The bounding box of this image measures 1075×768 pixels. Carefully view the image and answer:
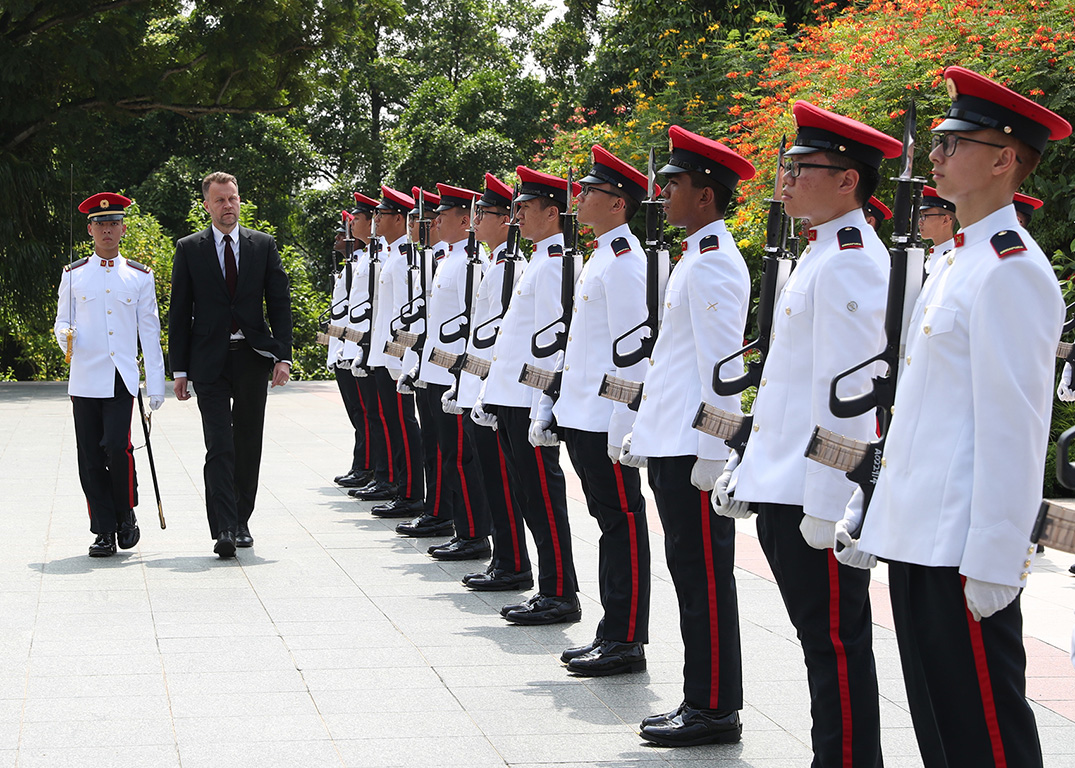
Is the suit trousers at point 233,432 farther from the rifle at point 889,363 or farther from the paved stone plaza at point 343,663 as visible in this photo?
the rifle at point 889,363

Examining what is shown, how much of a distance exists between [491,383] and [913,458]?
3.29 meters

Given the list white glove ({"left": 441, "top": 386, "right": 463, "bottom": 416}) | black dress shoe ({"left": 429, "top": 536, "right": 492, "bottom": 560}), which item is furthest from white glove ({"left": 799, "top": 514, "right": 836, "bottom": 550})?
black dress shoe ({"left": 429, "top": 536, "right": 492, "bottom": 560})

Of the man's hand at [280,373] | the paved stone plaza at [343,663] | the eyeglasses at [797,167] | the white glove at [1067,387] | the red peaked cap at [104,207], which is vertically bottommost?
the paved stone plaza at [343,663]

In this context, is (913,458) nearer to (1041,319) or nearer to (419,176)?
(1041,319)

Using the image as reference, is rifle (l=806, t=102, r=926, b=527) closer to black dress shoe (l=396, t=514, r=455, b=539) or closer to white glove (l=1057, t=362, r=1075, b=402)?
white glove (l=1057, t=362, r=1075, b=402)

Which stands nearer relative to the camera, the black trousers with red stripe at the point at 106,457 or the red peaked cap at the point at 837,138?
the red peaked cap at the point at 837,138

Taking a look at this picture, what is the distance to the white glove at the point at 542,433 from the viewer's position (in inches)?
210

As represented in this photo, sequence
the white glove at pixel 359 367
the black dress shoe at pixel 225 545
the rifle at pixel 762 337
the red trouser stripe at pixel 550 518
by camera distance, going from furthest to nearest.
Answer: the white glove at pixel 359 367 < the black dress shoe at pixel 225 545 < the red trouser stripe at pixel 550 518 < the rifle at pixel 762 337

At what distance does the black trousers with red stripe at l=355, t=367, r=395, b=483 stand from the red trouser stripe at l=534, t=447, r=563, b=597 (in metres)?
3.76

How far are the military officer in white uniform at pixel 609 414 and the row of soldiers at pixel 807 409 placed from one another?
0.4 inches

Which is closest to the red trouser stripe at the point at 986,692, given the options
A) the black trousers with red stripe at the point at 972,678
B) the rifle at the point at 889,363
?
the black trousers with red stripe at the point at 972,678

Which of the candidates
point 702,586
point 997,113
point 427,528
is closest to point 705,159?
point 702,586

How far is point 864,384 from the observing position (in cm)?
328

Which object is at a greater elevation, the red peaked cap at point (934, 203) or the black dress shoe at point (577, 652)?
the red peaked cap at point (934, 203)
